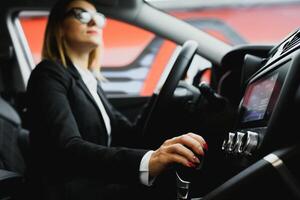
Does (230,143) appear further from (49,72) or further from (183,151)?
(49,72)

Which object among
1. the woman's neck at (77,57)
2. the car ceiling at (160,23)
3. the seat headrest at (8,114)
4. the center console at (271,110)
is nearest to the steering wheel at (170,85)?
the center console at (271,110)

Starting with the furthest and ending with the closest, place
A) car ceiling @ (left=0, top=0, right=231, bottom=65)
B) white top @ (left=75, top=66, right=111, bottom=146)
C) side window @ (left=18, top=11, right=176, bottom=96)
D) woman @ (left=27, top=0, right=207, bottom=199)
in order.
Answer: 1. side window @ (left=18, top=11, right=176, bottom=96)
2. car ceiling @ (left=0, top=0, right=231, bottom=65)
3. white top @ (left=75, top=66, right=111, bottom=146)
4. woman @ (left=27, top=0, right=207, bottom=199)

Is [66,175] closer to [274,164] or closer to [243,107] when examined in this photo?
[243,107]

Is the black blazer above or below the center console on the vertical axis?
below

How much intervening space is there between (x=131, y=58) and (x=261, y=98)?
10.9 ft

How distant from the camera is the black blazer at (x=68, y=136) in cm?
83

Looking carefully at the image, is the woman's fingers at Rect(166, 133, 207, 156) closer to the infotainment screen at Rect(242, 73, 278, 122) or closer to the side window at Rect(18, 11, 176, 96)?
the infotainment screen at Rect(242, 73, 278, 122)

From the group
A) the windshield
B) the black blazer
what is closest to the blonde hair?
the black blazer

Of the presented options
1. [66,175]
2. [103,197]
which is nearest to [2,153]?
[66,175]

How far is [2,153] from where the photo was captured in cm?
139

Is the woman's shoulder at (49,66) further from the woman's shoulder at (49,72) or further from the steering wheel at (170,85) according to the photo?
the steering wheel at (170,85)

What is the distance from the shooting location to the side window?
358 centimetres

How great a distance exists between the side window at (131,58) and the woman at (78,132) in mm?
1804

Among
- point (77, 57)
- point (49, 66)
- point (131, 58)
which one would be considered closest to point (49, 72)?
point (49, 66)
